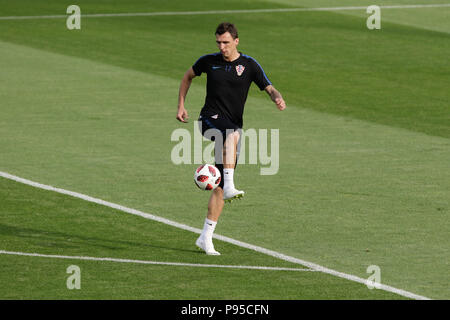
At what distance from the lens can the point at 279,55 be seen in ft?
91.9

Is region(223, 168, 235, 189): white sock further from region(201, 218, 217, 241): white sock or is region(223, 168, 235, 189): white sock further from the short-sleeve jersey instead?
the short-sleeve jersey

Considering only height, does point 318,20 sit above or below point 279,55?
above

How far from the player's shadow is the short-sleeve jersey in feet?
5.10

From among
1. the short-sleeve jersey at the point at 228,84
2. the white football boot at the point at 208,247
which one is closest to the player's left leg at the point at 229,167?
the short-sleeve jersey at the point at 228,84

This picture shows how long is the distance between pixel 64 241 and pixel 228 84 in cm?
249

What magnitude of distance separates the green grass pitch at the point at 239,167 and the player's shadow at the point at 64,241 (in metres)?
0.03

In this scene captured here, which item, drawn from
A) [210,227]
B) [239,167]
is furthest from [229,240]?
[239,167]

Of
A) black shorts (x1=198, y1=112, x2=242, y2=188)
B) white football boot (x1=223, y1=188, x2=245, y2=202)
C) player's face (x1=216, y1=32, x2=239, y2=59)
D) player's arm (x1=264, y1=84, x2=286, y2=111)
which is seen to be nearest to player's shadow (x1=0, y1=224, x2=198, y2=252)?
white football boot (x1=223, y1=188, x2=245, y2=202)

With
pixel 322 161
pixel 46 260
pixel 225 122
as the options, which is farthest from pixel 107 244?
pixel 322 161

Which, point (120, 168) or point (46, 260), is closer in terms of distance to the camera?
point (46, 260)

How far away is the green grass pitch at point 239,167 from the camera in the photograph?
38.5ft

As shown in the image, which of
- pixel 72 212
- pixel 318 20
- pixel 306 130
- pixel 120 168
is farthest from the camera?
pixel 318 20
